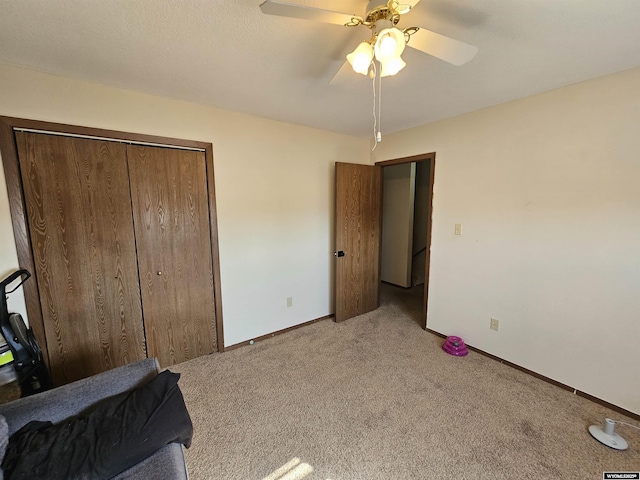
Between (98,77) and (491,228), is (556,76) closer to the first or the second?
(491,228)

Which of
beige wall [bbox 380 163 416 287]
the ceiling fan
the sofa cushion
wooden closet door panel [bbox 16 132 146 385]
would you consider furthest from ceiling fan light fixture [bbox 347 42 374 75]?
beige wall [bbox 380 163 416 287]

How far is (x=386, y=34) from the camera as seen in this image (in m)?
1.03

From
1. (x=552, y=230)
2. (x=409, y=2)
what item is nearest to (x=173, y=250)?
(x=409, y=2)

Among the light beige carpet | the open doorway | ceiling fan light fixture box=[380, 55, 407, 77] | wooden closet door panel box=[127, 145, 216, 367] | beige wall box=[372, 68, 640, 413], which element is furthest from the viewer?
the open doorway

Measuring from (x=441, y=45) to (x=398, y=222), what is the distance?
11.7ft

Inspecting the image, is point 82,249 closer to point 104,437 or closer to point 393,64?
point 104,437

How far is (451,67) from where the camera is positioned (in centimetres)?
166

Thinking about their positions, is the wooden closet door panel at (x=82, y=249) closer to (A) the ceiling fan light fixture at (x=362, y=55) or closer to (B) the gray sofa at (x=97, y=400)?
(B) the gray sofa at (x=97, y=400)

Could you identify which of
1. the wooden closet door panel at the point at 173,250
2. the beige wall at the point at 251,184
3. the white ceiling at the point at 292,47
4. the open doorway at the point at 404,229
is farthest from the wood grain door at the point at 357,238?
the wooden closet door panel at the point at 173,250

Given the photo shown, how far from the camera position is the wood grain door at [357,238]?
3.15 metres

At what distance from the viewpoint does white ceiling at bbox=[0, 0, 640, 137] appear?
3.91 ft

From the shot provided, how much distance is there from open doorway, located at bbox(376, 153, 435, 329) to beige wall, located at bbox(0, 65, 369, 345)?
1190 mm

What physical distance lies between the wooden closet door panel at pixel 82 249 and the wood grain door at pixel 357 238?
6.76 feet

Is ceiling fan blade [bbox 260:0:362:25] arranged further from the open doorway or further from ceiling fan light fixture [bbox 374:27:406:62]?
the open doorway
